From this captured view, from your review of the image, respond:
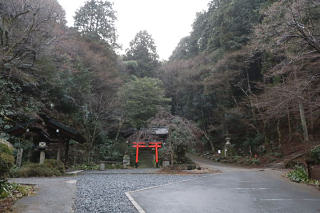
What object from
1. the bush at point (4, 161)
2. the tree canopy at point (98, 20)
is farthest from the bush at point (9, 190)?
the tree canopy at point (98, 20)

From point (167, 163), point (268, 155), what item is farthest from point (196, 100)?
point (167, 163)

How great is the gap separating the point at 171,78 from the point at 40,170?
23869 millimetres

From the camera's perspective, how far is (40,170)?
A: 9.63 metres

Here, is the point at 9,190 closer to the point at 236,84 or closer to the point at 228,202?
the point at 228,202

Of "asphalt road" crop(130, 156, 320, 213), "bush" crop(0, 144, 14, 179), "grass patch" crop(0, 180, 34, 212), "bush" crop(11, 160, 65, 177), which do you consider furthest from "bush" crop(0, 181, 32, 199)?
"bush" crop(11, 160, 65, 177)

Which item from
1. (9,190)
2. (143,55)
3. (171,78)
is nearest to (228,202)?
(9,190)

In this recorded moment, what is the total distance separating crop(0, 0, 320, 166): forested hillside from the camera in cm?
982

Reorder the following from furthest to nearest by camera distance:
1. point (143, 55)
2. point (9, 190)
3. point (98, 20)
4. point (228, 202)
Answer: point (143, 55) → point (98, 20) → point (228, 202) → point (9, 190)

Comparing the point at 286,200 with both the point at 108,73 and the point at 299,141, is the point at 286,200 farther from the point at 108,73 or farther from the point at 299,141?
the point at 108,73

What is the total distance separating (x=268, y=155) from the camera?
19.0 m

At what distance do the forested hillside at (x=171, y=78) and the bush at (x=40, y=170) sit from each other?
1.87m

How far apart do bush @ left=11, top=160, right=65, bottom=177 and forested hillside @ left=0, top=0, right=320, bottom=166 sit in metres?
1.87

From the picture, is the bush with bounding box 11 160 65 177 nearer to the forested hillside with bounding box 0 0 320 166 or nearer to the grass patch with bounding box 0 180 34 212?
the forested hillside with bounding box 0 0 320 166

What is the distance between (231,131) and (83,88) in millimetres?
16769
